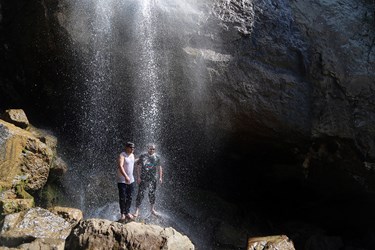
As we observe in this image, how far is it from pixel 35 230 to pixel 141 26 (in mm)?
6994

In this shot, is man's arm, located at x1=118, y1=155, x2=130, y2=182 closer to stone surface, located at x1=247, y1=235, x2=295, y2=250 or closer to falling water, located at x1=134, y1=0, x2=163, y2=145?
Answer: stone surface, located at x1=247, y1=235, x2=295, y2=250

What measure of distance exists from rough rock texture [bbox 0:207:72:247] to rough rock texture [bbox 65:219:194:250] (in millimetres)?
1183

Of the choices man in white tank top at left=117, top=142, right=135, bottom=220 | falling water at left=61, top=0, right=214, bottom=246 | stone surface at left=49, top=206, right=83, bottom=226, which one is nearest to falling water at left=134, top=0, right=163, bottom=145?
falling water at left=61, top=0, right=214, bottom=246

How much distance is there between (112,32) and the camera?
11.8 meters

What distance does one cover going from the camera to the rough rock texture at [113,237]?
19.4 feet

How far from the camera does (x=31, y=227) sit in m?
7.61

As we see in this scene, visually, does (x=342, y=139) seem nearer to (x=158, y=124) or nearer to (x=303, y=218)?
(x=303, y=218)

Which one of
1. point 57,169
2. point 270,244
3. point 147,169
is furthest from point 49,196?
point 270,244

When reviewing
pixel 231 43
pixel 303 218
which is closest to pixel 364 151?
pixel 303 218

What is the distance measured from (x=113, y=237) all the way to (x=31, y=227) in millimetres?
2504

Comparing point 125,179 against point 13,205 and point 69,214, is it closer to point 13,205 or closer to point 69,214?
point 69,214

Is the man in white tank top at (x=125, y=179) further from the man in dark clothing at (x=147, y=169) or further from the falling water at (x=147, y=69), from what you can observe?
the falling water at (x=147, y=69)

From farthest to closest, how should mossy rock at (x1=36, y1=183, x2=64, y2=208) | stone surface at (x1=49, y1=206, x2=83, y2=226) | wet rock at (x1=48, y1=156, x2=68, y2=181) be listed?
wet rock at (x1=48, y1=156, x2=68, y2=181) → mossy rock at (x1=36, y1=183, x2=64, y2=208) → stone surface at (x1=49, y1=206, x2=83, y2=226)

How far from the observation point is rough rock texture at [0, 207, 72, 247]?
23.4 ft
